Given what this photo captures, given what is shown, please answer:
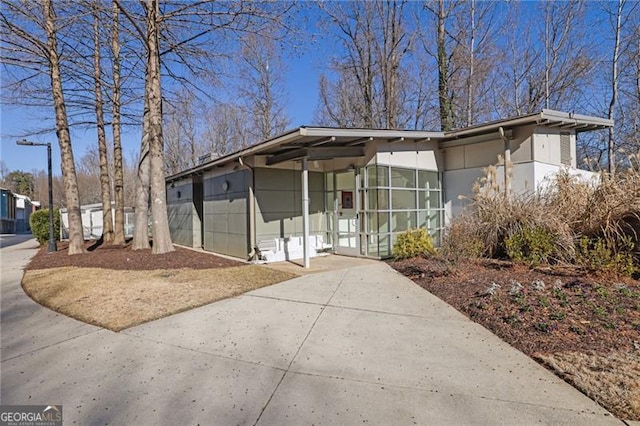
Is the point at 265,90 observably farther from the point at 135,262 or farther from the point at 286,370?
the point at 286,370

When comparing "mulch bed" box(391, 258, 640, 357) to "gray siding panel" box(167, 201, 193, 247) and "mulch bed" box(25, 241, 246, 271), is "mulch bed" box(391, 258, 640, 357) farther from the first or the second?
"gray siding panel" box(167, 201, 193, 247)

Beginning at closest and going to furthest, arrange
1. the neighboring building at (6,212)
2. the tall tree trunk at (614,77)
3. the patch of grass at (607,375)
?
the patch of grass at (607,375) < the tall tree trunk at (614,77) < the neighboring building at (6,212)

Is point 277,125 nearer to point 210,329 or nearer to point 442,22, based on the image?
point 442,22

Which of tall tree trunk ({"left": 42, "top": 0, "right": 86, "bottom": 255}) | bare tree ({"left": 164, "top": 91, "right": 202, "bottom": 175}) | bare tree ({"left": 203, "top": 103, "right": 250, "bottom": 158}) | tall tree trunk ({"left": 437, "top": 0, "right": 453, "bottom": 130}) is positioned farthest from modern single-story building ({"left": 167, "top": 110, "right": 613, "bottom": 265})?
bare tree ({"left": 164, "top": 91, "right": 202, "bottom": 175})

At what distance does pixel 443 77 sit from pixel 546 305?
15.0m

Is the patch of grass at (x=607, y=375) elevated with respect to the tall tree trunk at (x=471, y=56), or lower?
lower

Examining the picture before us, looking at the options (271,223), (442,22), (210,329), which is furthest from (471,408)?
(442,22)

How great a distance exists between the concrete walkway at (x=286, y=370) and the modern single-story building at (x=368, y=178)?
12.9 ft

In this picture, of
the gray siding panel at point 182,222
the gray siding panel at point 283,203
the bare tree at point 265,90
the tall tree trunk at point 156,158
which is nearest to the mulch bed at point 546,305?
the gray siding panel at point 283,203

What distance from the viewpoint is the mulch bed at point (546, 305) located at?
357 cm

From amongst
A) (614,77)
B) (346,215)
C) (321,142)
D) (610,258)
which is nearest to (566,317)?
(610,258)

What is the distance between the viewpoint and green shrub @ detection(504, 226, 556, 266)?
6.73 metres

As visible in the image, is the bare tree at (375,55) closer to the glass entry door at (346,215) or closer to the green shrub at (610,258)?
the glass entry door at (346,215)

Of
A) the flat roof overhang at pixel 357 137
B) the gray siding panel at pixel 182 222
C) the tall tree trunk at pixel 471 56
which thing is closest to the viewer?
the flat roof overhang at pixel 357 137
